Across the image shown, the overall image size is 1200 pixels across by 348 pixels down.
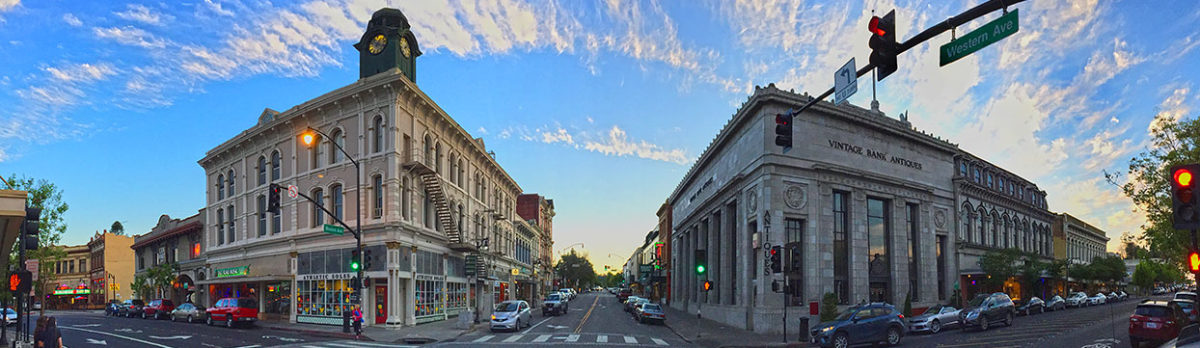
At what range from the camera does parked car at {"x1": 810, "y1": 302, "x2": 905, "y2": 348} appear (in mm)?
22781

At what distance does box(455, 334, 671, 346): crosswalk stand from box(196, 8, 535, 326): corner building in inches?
244

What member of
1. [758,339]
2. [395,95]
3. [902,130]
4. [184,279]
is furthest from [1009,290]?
[184,279]

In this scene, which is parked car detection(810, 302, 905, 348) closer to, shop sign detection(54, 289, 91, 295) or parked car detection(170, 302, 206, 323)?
parked car detection(170, 302, 206, 323)

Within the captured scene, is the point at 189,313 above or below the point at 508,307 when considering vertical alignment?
below

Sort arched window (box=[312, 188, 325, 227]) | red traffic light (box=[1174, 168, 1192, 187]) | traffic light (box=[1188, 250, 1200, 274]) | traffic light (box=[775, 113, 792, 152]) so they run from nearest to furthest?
red traffic light (box=[1174, 168, 1192, 187])
traffic light (box=[1188, 250, 1200, 274])
traffic light (box=[775, 113, 792, 152])
arched window (box=[312, 188, 325, 227])

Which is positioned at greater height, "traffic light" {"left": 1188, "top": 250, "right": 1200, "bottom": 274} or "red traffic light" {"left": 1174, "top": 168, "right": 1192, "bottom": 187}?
"red traffic light" {"left": 1174, "top": 168, "right": 1192, "bottom": 187}

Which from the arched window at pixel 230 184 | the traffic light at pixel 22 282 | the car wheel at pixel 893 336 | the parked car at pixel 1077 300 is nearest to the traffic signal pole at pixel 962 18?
the car wheel at pixel 893 336

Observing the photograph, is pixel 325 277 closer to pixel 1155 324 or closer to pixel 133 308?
pixel 133 308

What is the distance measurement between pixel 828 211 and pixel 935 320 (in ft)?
25.5

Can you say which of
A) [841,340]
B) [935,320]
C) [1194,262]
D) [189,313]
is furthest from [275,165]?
[1194,262]

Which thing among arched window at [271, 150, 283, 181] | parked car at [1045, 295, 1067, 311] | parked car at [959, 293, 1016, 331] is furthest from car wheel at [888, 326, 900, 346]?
arched window at [271, 150, 283, 181]

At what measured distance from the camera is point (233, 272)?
44.8 metres

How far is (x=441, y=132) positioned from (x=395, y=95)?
7095 mm

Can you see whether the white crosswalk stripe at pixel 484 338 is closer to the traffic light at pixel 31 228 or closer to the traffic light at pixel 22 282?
the traffic light at pixel 22 282
